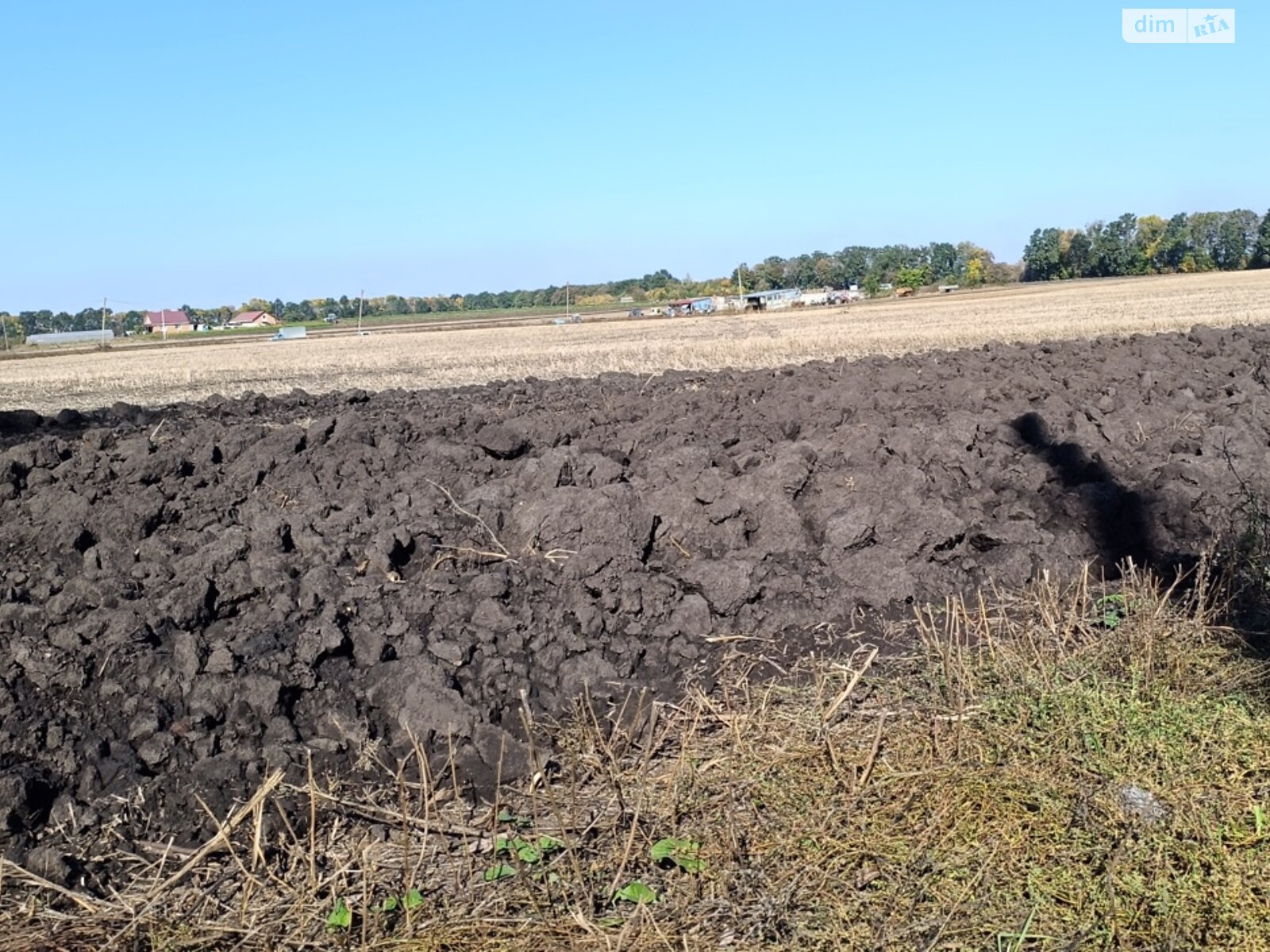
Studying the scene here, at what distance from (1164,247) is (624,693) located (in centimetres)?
11636

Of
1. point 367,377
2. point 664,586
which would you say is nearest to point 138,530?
point 664,586

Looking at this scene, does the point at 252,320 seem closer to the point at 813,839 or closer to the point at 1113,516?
the point at 1113,516

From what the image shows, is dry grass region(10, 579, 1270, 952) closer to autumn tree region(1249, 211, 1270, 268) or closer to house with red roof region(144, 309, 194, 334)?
house with red roof region(144, 309, 194, 334)

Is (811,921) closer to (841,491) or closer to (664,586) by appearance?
(664,586)

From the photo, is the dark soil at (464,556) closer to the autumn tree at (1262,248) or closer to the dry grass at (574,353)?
the dry grass at (574,353)

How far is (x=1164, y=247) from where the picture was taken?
10912 cm

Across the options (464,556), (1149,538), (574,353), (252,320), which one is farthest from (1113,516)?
(252,320)

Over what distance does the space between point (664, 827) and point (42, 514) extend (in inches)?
174

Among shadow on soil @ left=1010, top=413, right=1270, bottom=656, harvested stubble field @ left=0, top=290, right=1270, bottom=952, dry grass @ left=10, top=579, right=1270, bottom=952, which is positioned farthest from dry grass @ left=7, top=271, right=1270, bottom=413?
dry grass @ left=10, top=579, right=1270, bottom=952

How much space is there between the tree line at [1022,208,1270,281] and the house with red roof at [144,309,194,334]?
3130 inches

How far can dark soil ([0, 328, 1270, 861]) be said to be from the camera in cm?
497

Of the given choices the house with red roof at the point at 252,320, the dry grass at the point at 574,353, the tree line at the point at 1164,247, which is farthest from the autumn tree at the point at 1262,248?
the house with red roof at the point at 252,320

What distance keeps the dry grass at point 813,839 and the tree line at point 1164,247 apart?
111195 millimetres

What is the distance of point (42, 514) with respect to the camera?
22.1 feet
